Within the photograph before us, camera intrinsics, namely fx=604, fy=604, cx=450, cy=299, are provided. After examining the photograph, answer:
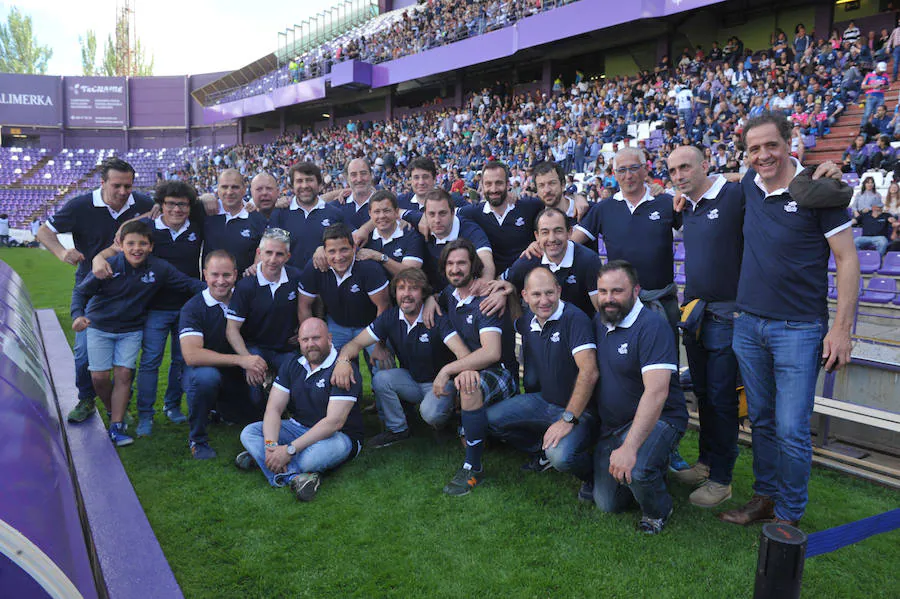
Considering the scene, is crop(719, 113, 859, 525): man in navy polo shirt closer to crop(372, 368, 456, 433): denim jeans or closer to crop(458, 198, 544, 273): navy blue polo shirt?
crop(458, 198, 544, 273): navy blue polo shirt

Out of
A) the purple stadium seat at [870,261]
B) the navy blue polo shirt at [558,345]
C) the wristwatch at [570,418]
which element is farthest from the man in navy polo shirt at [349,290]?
the purple stadium seat at [870,261]

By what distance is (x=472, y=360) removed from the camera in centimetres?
424

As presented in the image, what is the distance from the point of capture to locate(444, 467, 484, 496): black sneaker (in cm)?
396

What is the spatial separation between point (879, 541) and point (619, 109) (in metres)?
16.3

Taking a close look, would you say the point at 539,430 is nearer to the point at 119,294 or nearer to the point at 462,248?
the point at 462,248

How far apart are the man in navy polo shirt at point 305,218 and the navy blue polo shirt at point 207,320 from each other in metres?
1.01

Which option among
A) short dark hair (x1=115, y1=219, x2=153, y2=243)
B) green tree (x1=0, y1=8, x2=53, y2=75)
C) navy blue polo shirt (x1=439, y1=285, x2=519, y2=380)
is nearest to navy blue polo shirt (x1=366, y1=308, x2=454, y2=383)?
navy blue polo shirt (x1=439, y1=285, x2=519, y2=380)

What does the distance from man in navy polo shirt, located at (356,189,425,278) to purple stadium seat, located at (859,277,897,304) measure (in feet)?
22.6

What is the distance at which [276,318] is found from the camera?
4.96 metres

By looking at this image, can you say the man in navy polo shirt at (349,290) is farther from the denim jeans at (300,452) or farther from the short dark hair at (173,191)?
the short dark hair at (173,191)

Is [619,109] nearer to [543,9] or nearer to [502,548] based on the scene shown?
[543,9]

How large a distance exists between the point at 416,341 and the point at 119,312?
2.43m

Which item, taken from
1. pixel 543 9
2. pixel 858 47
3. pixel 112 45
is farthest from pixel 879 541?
pixel 112 45

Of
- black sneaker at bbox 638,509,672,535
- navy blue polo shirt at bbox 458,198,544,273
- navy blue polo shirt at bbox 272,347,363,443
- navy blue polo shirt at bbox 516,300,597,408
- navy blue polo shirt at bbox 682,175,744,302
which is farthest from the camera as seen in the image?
navy blue polo shirt at bbox 458,198,544,273
